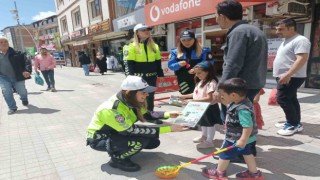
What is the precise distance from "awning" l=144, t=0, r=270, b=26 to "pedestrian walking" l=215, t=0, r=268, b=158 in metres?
3.87

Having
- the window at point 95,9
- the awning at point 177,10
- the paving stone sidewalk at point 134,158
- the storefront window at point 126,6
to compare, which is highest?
the window at point 95,9

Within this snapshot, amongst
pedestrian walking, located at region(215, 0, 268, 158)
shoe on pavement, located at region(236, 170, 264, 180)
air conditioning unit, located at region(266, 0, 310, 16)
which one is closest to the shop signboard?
air conditioning unit, located at region(266, 0, 310, 16)

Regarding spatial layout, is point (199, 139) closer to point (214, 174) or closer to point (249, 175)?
point (214, 174)

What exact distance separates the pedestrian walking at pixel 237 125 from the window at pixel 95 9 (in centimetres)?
1718

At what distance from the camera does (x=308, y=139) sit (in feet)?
11.4

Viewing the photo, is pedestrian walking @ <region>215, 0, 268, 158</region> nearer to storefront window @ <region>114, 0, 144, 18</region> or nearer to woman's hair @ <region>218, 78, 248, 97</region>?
woman's hair @ <region>218, 78, 248, 97</region>

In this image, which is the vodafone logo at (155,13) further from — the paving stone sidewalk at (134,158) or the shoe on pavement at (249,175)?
the shoe on pavement at (249,175)

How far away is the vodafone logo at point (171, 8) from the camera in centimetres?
807

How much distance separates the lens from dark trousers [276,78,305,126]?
3.50 meters

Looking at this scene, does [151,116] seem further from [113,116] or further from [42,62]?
[42,62]

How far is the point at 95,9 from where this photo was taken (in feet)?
61.8

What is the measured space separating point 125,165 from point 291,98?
2470mm

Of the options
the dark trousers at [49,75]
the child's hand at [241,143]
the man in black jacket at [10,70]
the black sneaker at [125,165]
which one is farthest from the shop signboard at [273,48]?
the dark trousers at [49,75]

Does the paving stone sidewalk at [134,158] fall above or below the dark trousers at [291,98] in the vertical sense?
below
